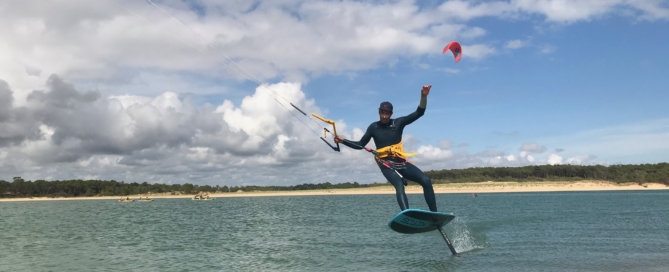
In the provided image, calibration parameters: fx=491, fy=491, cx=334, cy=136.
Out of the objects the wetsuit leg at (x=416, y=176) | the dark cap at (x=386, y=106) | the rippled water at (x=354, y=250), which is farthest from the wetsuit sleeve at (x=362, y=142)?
the rippled water at (x=354, y=250)

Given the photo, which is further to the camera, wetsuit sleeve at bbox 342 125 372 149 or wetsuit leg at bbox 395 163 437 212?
wetsuit sleeve at bbox 342 125 372 149

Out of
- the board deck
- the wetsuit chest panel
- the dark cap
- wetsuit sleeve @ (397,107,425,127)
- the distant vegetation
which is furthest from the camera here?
the distant vegetation

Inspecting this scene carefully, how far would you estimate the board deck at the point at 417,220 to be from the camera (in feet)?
39.9

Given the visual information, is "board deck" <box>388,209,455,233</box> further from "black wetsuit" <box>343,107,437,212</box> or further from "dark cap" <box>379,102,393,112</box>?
"dark cap" <box>379,102,393,112</box>

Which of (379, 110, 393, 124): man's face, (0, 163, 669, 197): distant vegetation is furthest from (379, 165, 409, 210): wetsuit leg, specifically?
(0, 163, 669, 197): distant vegetation

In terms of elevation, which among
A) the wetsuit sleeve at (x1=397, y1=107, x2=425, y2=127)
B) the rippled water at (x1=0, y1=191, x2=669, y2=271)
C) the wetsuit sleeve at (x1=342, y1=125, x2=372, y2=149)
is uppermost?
the wetsuit sleeve at (x1=397, y1=107, x2=425, y2=127)

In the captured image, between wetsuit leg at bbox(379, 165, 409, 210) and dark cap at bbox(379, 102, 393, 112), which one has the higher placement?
dark cap at bbox(379, 102, 393, 112)

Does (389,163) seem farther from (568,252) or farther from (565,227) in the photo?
(565,227)

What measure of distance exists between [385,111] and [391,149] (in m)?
0.95

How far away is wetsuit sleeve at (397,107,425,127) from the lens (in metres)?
11.3

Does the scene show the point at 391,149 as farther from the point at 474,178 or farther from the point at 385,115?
the point at 474,178

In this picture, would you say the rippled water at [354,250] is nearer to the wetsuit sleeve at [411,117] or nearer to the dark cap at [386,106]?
the wetsuit sleeve at [411,117]

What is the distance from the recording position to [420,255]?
1920cm

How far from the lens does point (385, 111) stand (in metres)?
11.8
